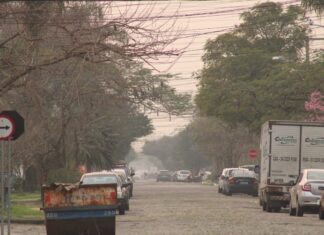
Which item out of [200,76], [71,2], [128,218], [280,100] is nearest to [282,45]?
[200,76]

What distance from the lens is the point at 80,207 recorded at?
67.2 ft

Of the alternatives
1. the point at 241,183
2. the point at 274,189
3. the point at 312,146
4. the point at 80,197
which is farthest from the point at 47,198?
the point at 241,183

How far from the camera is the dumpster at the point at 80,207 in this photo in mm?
20453

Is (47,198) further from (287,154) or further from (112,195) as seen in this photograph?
(287,154)

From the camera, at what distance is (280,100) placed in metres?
55.7

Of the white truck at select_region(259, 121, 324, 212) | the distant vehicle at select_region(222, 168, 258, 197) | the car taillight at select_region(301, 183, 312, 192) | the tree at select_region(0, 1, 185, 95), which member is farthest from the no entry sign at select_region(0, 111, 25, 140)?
the distant vehicle at select_region(222, 168, 258, 197)

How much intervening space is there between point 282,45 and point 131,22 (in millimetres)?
47501

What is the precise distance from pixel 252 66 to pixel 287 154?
29.6 meters

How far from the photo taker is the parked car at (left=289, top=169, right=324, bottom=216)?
31000 mm

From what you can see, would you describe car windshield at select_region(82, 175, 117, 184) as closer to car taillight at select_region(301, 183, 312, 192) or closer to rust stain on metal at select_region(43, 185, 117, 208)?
car taillight at select_region(301, 183, 312, 192)

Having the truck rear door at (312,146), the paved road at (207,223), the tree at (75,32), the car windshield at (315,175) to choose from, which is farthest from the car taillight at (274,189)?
the tree at (75,32)

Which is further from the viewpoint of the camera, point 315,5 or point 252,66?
point 252,66

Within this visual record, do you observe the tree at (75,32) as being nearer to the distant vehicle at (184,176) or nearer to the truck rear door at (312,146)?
the truck rear door at (312,146)

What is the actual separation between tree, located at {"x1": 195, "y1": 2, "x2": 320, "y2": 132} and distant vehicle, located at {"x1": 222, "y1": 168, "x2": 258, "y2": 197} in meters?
4.21
